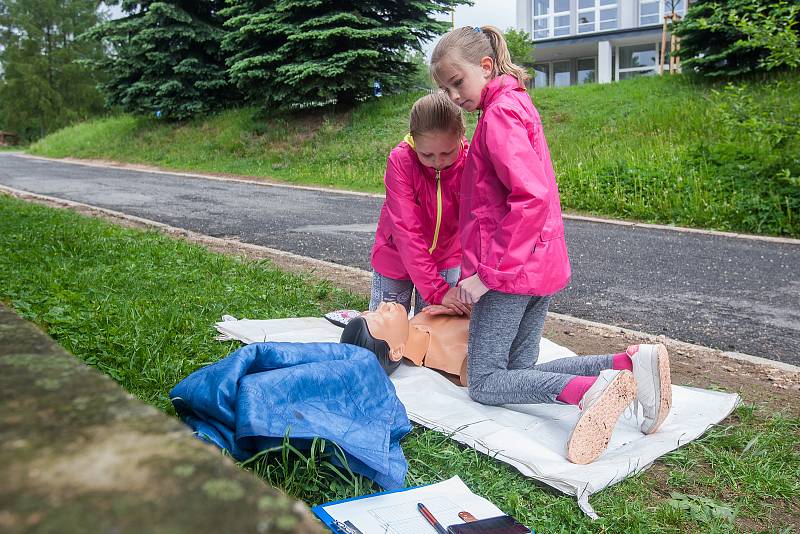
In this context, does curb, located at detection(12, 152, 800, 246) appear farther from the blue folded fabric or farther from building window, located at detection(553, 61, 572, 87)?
building window, located at detection(553, 61, 572, 87)

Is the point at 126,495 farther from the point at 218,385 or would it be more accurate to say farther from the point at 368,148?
the point at 368,148

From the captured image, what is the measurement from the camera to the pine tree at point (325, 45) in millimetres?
16969

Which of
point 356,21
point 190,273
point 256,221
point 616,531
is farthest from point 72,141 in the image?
point 616,531

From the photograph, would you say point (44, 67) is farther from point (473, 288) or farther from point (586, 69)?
point (473, 288)

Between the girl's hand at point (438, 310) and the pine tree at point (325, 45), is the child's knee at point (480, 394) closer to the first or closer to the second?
the girl's hand at point (438, 310)

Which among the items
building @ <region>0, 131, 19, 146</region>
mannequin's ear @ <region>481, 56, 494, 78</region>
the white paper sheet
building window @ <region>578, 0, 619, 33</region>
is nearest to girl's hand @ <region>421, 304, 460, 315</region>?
mannequin's ear @ <region>481, 56, 494, 78</region>

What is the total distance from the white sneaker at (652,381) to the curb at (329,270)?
4.16ft

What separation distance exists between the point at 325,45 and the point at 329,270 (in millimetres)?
12354

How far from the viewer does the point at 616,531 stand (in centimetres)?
221

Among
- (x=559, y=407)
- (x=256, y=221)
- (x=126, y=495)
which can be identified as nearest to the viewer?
(x=126, y=495)

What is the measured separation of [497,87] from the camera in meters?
2.98

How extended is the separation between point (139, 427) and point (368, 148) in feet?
51.0

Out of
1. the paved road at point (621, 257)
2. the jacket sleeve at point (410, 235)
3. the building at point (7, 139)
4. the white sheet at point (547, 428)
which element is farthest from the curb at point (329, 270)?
the building at point (7, 139)

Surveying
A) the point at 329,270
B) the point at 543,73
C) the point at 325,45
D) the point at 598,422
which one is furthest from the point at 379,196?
the point at 543,73
